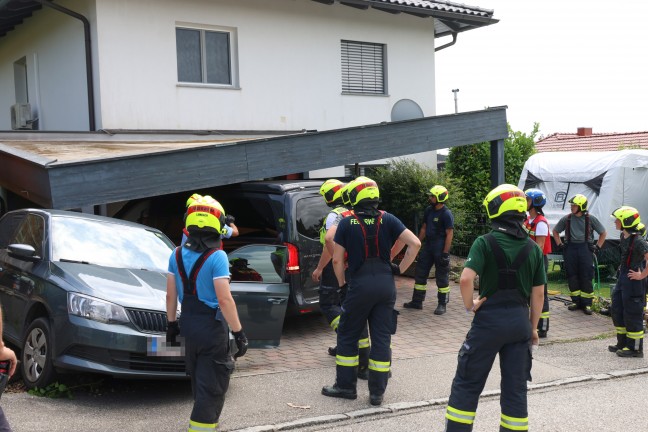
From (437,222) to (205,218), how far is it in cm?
640

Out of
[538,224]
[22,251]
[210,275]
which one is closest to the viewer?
[210,275]

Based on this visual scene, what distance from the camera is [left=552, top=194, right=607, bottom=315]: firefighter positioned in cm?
1119

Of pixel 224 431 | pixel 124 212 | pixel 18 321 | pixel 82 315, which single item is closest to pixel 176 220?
pixel 124 212

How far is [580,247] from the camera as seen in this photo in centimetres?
1127

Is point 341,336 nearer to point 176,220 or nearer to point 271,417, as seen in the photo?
point 271,417

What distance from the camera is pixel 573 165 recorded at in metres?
15.8

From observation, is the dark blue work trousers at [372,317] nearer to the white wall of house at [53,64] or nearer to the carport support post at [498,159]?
the carport support post at [498,159]

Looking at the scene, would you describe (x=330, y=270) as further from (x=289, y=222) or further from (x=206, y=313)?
(x=206, y=313)

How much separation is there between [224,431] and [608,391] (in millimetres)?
3937

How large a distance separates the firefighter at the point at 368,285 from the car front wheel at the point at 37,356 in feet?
8.25

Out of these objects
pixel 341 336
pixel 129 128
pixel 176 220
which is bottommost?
pixel 341 336

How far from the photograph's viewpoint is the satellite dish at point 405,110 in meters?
16.1

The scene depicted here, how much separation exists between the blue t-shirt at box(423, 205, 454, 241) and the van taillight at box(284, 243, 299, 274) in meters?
2.81

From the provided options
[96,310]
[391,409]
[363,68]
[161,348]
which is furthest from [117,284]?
[363,68]
